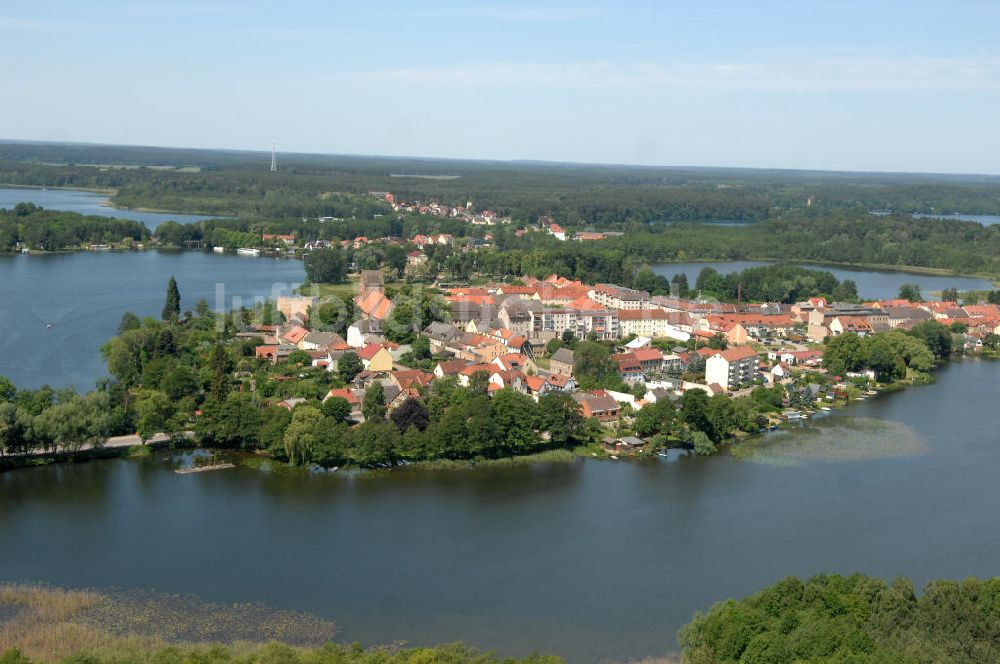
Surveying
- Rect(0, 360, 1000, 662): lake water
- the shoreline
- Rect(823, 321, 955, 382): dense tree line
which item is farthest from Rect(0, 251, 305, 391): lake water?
the shoreline

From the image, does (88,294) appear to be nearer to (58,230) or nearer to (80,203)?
(58,230)

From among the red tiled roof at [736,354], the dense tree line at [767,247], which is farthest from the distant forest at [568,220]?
the red tiled roof at [736,354]

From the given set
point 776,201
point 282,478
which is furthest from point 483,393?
point 776,201

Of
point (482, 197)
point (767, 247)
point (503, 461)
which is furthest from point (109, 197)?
point (503, 461)

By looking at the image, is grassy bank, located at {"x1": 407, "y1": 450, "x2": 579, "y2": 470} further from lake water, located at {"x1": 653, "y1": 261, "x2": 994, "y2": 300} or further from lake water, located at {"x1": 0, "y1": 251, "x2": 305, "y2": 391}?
lake water, located at {"x1": 653, "y1": 261, "x2": 994, "y2": 300}

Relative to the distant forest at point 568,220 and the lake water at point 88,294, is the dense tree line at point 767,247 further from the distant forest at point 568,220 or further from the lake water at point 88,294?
the lake water at point 88,294
